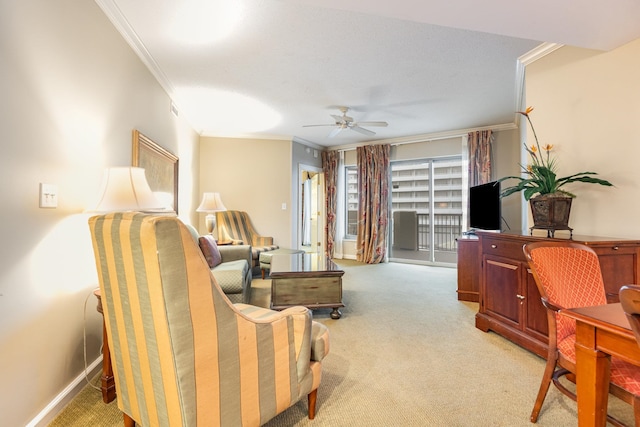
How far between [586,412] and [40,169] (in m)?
2.60

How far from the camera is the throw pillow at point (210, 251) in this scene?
3029 mm

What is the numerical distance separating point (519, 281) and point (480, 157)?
10.5ft

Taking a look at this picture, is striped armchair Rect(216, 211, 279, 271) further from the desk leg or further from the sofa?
the desk leg

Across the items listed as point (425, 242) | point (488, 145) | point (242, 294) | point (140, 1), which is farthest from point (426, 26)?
point (425, 242)

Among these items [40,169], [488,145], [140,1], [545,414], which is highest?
[140,1]

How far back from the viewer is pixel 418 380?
5.92 ft

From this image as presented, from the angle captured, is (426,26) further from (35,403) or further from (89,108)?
(35,403)

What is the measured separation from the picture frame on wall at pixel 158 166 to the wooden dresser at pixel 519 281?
2.75 meters

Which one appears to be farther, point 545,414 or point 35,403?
point 545,414

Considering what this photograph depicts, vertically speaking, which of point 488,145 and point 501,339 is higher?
point 488,145

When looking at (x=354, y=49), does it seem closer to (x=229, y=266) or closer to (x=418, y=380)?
(x=229, y=266)

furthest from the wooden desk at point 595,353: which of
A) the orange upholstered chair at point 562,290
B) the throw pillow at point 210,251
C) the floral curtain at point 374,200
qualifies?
the floral curtain at point 374,200

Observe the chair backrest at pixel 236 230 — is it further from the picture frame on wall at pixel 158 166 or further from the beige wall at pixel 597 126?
the beige wall at pixel 597 126

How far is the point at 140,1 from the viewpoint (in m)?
1.92
